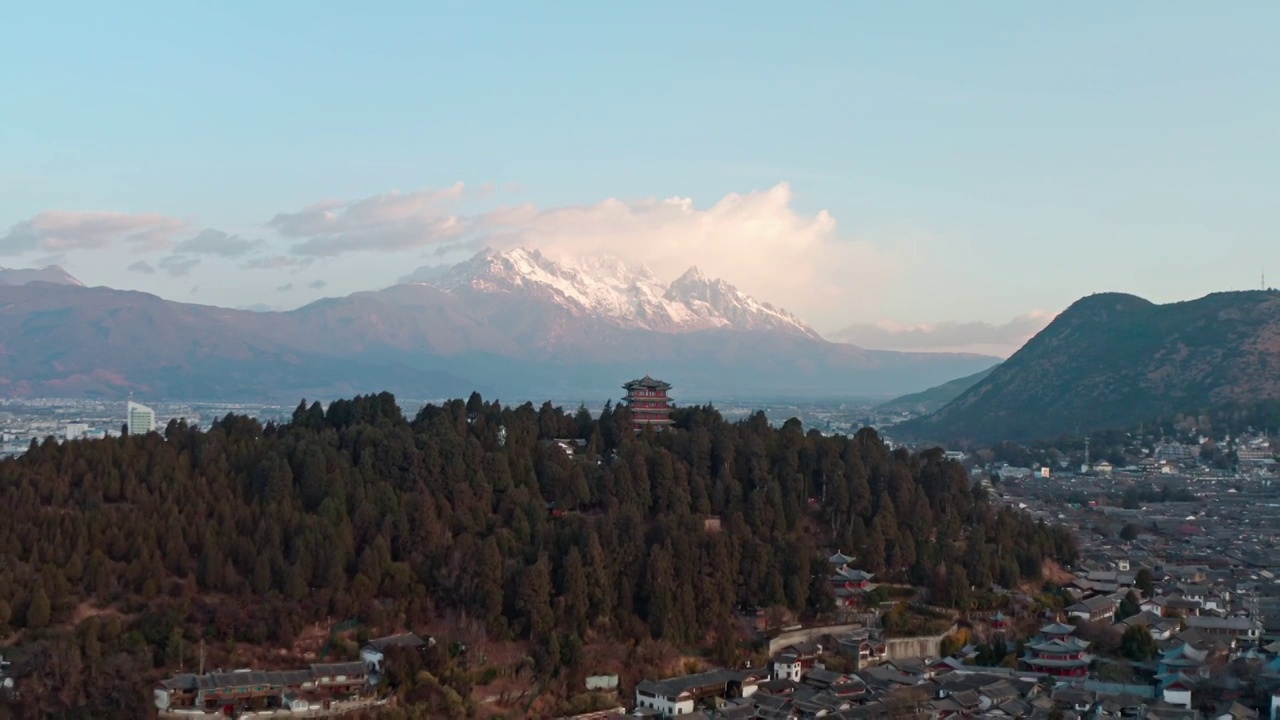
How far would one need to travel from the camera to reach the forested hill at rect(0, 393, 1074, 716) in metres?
28.3

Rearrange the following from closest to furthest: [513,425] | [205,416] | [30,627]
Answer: [30,627] → [513,425] → [205,416]

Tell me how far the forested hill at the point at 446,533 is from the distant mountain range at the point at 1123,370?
170ft

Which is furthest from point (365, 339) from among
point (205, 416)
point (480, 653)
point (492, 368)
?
point (480, 653)

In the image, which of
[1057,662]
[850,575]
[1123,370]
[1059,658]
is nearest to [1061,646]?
[1059,658]

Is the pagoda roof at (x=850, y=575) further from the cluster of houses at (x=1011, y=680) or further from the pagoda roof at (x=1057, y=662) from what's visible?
the pagoda roof at (x=1057, y=662)

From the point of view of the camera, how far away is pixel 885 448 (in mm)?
Result: 42625

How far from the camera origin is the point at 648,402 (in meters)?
43.6

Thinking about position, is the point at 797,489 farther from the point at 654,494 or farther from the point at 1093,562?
the point at 1093,562

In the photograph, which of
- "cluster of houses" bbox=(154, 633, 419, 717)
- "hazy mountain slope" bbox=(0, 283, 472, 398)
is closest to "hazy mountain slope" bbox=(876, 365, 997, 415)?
"hazy mountain slope" bbox=(0, 283, 472, 398)

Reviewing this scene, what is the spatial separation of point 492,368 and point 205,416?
7665 cm

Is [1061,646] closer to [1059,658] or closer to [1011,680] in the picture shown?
[1059,658]

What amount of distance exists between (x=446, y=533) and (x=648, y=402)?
478 inches

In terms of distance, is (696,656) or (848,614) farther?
(848,614)

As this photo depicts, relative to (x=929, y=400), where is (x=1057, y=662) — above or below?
below
